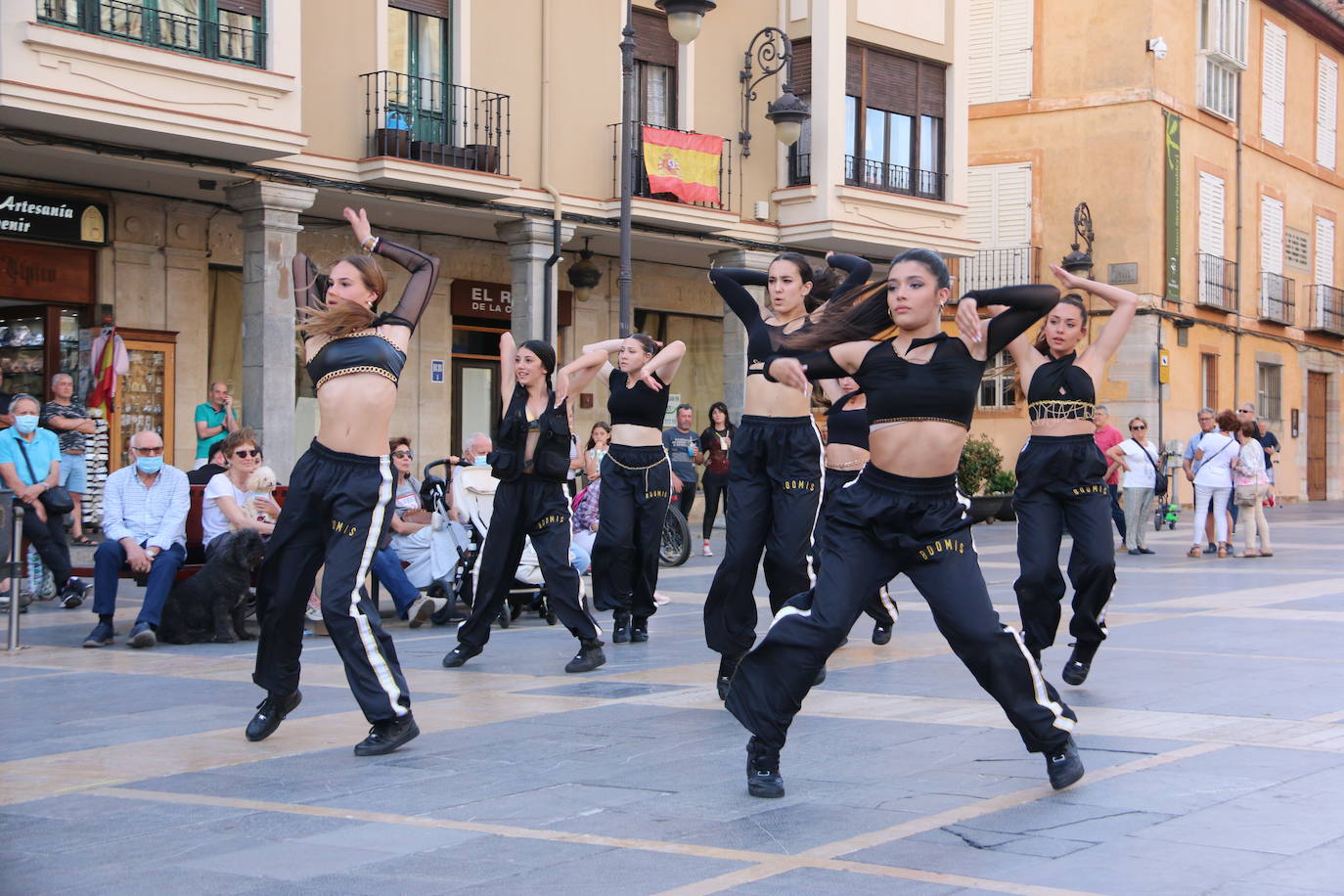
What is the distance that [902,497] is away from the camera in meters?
5.60

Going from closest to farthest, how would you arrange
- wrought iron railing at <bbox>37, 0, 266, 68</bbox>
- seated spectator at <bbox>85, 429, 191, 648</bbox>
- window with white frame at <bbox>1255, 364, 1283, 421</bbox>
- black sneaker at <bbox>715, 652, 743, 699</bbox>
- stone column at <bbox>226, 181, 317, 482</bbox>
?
black sneaker at <bbox>715, 652, 743, 699</bbox>, seated spectator at <bbox>85, 429, 191, 648</bbox>, wrought iron railing at <bbox>37, 0, 266, 68</bbox>, stone column at <bbox>226, 181, 317, 482</bbox>, window with white frame at <bbox>1255, 364, 1283, 421</bbox>

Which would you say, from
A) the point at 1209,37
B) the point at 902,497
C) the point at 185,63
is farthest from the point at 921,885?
the point at 1209,37

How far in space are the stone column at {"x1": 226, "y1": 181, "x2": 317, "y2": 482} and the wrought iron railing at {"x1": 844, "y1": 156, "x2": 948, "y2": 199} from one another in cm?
999

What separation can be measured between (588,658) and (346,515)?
2647 millimetres

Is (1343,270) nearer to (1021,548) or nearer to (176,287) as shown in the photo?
(176,287)

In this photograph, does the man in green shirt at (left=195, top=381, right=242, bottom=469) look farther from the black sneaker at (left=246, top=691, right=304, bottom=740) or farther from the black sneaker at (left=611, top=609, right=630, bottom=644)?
the black sneaker at (left=246, top=691, right=304, bottom=740)

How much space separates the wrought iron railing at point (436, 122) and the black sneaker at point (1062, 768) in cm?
1545

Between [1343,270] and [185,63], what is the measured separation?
1339 inches

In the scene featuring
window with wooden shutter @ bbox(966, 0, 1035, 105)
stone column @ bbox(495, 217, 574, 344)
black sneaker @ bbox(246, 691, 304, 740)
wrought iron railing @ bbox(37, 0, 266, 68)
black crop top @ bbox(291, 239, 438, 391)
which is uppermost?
window with wooden shutter @ bbox(966, 0, 1035, 105)

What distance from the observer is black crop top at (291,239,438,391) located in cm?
674

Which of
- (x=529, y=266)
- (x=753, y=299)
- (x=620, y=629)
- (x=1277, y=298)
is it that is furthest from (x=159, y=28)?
(x=1277, y=298)

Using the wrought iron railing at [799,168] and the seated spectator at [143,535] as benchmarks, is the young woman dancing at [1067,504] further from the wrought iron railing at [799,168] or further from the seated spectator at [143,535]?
the wrought iron railing at [799,168]

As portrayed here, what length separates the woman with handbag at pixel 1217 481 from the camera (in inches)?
759

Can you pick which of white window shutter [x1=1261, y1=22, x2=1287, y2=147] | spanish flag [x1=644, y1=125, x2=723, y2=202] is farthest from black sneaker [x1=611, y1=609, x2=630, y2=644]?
white window shutter [x1=1261, y1=22, x2=1287, y2=147]
